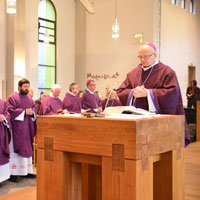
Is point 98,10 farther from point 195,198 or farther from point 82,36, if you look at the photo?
point 195,198

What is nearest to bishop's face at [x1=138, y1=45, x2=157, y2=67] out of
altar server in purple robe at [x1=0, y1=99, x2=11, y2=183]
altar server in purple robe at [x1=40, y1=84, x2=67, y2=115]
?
altar server in purple robe at [x1=0, y1=99, x2=11, y2=183]

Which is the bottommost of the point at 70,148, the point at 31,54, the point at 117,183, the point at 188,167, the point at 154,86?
the point at 188,167

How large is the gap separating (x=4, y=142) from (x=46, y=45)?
342 inches

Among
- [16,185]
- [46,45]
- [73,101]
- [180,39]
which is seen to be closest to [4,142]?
[16,185]

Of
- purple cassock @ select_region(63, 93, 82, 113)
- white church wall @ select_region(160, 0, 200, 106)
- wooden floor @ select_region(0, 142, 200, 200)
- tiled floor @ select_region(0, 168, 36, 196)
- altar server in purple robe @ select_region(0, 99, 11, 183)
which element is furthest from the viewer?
white church wall @ select_region(160, 0, 200, 106)

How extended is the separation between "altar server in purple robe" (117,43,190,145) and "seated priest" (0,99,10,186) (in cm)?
284

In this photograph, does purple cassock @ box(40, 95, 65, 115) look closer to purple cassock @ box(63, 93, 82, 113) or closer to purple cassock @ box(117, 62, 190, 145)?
purple cassock @ box(63, 93, 82, 113)

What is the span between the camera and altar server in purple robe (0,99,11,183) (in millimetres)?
6031

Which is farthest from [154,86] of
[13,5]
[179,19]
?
[179,19]

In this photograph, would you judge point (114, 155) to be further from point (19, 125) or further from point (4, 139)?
point (19, 125)

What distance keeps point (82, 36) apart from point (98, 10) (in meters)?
1.28

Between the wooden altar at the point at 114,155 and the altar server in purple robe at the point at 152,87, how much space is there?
1.44ft

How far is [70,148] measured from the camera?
2771 mm

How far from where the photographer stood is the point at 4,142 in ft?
20.0
